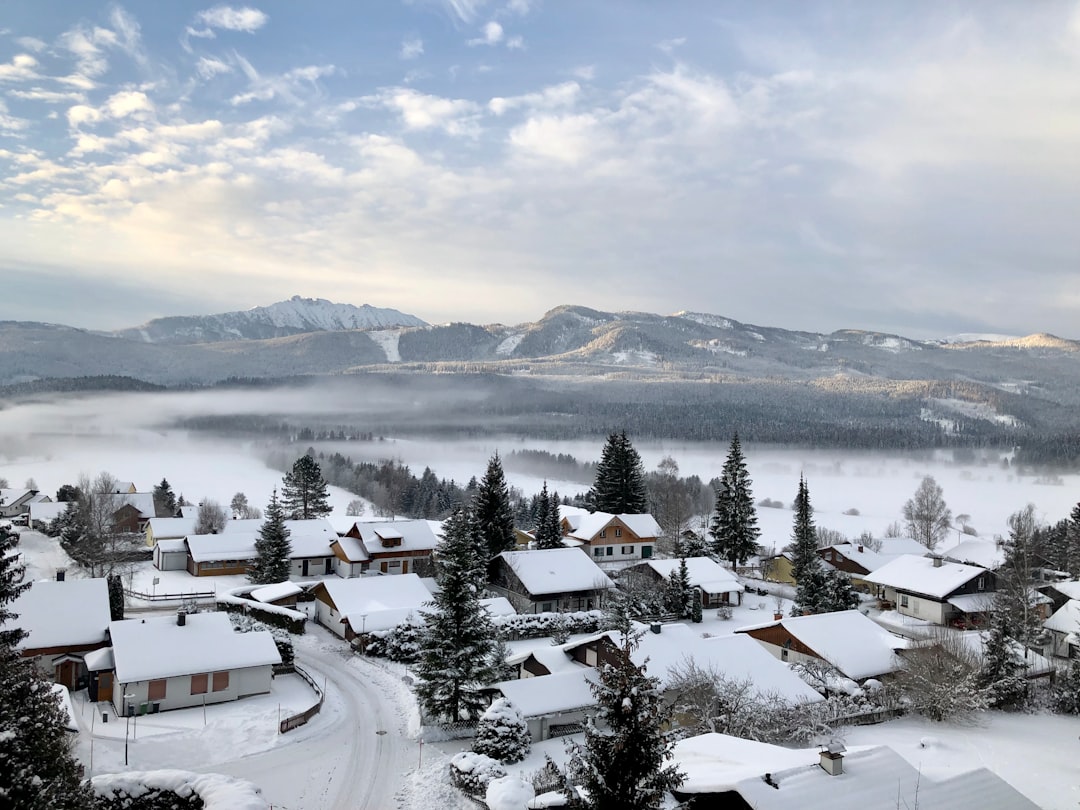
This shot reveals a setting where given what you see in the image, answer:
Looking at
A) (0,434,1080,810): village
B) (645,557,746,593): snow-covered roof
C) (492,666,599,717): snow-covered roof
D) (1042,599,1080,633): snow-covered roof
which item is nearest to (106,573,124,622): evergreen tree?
(0,434,1080,810): village

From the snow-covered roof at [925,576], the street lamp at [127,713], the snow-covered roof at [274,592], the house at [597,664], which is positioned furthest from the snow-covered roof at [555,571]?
the street lamp at [127,713]

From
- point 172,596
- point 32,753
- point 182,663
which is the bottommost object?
point 172,596

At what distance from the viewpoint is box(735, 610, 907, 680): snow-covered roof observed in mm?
33875

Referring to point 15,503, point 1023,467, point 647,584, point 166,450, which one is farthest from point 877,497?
point 166,450

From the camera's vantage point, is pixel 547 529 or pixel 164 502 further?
pixel 164 502

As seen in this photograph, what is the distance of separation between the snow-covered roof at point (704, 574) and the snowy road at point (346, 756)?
23.4 meters

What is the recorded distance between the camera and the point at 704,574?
2023 inches

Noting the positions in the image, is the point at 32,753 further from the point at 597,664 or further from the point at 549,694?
the point at 597,664

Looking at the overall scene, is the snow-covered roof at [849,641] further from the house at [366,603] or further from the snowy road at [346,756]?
the house at [366,603]

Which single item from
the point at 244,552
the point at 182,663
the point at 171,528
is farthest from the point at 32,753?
the point at 171,528

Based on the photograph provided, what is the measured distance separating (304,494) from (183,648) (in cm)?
4573

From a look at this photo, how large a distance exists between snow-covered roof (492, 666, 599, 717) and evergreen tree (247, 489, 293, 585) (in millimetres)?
28565

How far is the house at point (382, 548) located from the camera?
5806 cm

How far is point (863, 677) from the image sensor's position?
33.2 m
